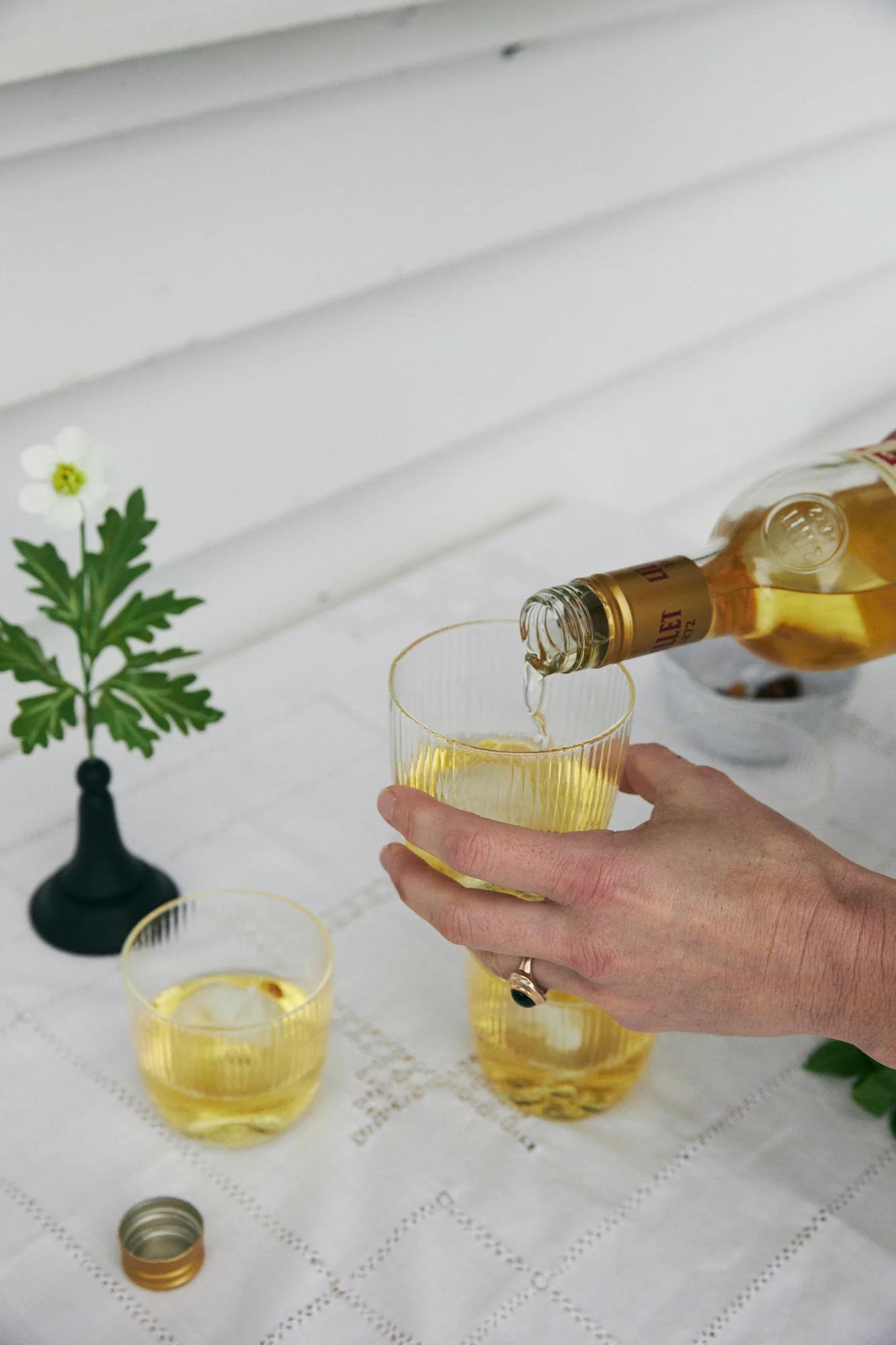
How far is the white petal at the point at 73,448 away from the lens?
739 mm

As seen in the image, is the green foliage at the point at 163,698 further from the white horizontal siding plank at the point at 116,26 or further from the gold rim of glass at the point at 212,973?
the white horizontal siding plank at the point at 116,26

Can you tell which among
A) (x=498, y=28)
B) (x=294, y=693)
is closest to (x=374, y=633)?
(x=294, y=693)

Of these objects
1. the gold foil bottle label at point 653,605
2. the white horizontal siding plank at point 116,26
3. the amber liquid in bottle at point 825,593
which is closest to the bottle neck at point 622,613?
the gold foil bottle label at point 653,605

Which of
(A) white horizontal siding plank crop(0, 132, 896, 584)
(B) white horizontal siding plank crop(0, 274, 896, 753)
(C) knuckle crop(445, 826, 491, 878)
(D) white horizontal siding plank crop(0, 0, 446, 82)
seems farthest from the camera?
(B) white horizontal siding plank crop(0, 274, 896, 753)

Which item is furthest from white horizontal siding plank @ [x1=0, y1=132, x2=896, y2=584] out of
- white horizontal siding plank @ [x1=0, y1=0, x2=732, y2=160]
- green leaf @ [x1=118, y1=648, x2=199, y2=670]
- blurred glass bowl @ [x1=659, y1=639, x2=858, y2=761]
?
blurred glass bowl @ [x1=659, y1=639, x2=858, y2=761]

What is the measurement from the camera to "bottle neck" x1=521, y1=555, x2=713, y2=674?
599 millimetres

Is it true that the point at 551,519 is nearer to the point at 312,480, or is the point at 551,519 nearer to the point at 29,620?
the point at 312,480

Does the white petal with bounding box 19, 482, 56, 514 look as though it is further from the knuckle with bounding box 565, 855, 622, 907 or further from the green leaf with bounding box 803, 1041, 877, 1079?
the green leaf with bounding box 803, 1041, 877, 1079

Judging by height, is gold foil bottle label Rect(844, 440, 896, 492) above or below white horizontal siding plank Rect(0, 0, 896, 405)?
below

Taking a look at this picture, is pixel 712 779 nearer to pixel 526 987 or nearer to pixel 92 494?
pixel 526 987

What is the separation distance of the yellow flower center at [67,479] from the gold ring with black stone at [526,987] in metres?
0.36

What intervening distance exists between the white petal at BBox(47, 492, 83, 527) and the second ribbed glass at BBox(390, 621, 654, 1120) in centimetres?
22

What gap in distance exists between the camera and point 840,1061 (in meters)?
0.74

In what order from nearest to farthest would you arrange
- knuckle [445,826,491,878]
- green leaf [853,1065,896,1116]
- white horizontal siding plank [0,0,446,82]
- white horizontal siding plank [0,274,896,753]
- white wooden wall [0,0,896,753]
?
knuckle [445,826,491,878] < green leaf [853,1065,896,1116] < white horizontal siding plank [0,0,446,82] < white wooden wall [0,0,896,753] < white horizontal siding plank [0,274,896,753]
